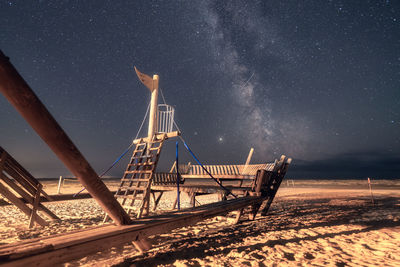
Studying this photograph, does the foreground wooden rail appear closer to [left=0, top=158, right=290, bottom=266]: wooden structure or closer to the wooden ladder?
[left=0, top=158, right=290, bottom=266]: wooden structure

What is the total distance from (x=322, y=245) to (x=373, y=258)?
810 mm

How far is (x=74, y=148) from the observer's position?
5.12ft

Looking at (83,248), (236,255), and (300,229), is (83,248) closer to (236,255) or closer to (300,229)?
(236,255)

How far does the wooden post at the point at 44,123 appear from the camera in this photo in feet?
3.76

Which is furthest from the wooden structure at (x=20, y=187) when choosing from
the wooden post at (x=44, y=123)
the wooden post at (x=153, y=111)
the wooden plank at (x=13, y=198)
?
the wooden post at (x=44, y=123)

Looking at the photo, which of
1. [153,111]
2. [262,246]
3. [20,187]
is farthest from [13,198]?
[262,246]

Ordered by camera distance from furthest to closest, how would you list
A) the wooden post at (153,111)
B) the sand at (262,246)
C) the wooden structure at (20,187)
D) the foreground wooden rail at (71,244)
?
the wooden post at (153,111) < the wooden structure at (20,187) < the sand at (262,246) < the foreground wooden rail at (71,244)

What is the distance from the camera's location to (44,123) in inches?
53.2

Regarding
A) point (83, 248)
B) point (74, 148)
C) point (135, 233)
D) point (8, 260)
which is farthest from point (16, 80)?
A: point (135, 233)

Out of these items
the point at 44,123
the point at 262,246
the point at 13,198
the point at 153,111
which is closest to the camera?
the point at 44,123

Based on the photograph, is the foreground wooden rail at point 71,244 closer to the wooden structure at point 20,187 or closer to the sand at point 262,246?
the sand at point 262,246

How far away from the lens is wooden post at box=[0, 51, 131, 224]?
3.76 ft

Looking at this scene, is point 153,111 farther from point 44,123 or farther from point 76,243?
point 44,123

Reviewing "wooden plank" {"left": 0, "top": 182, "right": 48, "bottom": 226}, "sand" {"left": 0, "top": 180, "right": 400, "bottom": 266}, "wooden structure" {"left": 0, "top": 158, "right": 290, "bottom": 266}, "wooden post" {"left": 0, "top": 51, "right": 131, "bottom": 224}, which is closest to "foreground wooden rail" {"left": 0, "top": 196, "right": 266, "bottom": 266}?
"wooden structure" {"left": 0, "top": 158, "right": 290, "bottom": 266}
